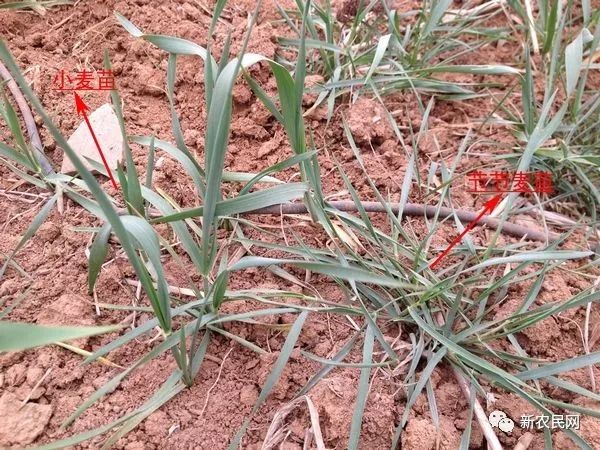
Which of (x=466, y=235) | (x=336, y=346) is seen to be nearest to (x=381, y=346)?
(x=336, y=346)

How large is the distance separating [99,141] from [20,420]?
24.2 inches

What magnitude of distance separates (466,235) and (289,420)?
20.8 inches

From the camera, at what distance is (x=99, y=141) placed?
1.23 meters

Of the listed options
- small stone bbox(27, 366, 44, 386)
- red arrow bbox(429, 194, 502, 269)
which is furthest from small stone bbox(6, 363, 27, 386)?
red arrow bbox(429, 194, 502, 269)

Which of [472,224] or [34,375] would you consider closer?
[34,375]

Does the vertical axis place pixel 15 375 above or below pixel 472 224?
below

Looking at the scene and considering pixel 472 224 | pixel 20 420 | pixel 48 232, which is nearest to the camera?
pixel 20 420

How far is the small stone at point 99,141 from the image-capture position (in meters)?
1.22

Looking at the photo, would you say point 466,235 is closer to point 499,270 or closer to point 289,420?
point 499,270

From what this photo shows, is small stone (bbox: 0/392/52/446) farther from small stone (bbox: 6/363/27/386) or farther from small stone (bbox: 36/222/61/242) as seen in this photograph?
small stone (bbox: 36/222/61/242)

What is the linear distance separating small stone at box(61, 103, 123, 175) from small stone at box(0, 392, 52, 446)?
0.52m

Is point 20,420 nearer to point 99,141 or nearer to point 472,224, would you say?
point 99,141

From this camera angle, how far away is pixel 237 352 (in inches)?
39.7

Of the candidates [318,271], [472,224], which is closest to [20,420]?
[318,271]
